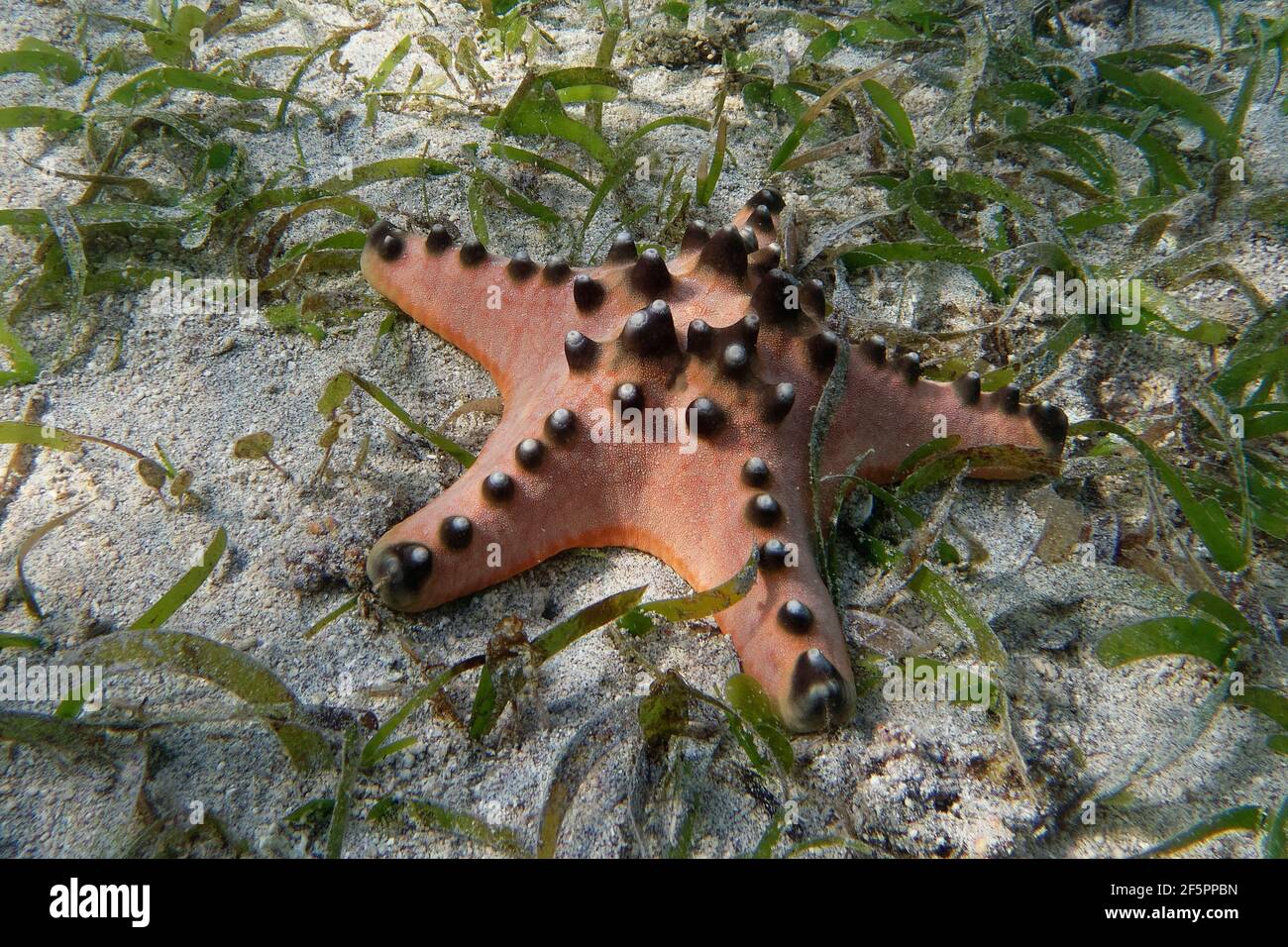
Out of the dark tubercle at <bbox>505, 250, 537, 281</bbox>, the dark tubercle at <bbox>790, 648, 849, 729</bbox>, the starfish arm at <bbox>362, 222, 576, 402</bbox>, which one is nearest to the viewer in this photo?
the dark tubercle at <bbox>790, 648, 849, 729</bbox>

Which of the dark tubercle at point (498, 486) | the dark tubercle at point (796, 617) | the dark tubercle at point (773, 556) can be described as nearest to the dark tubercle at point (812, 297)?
the dark tubercle at point (773, 556)

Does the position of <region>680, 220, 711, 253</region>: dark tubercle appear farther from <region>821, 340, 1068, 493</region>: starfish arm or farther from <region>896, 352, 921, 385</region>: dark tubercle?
<region>896, 352, 921, 385</region>: dark tubercle

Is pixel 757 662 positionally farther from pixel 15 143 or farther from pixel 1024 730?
Result: pixel 15 143

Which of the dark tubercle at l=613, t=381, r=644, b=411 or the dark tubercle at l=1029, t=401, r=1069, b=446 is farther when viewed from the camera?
the dark tubercle at l=1029, t=401, r=1069, b=446

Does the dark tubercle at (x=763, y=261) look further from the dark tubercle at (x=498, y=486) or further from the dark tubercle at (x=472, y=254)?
the dark tubercle at (x=498, y=486)

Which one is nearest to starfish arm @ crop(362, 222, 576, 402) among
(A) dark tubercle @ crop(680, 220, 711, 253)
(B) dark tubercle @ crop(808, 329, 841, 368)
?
(A) dark tubercle @ crop(680, 220, 711, 253)

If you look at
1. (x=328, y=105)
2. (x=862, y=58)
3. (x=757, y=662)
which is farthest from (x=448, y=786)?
(x=862, y=58)

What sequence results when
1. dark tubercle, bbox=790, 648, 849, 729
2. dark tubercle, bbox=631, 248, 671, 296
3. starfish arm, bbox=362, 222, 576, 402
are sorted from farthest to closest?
starfish arm, bbox=362, 222, 576, 402, dark tubercle, bbox=631, 248, 671, 296, dark tubercle, bbox=790, 648, 849, 729
